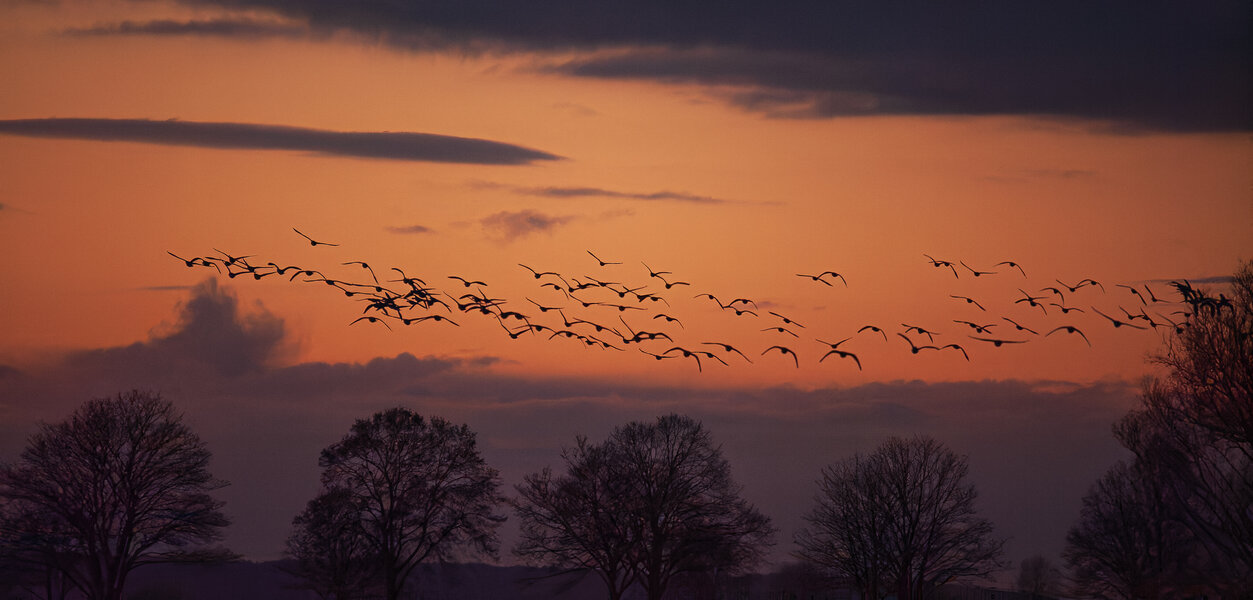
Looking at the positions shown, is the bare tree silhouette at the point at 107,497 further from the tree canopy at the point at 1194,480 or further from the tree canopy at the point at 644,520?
the tree canopy at the point at 1194,480

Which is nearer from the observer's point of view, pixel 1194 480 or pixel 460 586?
pixel 1194 480

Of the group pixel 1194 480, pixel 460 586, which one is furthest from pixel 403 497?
pixel 1194 480

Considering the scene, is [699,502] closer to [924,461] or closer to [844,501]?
[844,501]

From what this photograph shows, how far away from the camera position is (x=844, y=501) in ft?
210

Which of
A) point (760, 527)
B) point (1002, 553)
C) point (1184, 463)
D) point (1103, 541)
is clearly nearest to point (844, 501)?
point (760, 527)

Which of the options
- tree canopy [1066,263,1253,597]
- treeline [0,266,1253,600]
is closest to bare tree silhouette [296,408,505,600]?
treeline [0,266,1253,600]

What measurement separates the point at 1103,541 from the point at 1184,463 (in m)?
22.4

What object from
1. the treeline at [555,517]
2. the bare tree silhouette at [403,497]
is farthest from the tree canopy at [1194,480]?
the bare tree silhouette at [403,497]

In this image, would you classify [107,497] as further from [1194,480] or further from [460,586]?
[1194,480]

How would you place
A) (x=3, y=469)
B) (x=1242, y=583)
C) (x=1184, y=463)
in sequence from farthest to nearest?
1. (x=3, y=469)
2. (x=1184, y=463)
3. (x=1242, y=583)

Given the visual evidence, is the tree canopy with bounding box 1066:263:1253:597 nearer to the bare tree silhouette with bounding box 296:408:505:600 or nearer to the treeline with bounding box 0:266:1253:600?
the treeline with bounding box 0:266:1253:600

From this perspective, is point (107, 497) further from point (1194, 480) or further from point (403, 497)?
point (1194, 480)

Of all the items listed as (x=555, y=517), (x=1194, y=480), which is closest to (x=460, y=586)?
(x=555, y=517)

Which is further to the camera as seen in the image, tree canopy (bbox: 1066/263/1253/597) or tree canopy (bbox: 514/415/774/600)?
tree canopy (bbox: 514/415/774/600)
